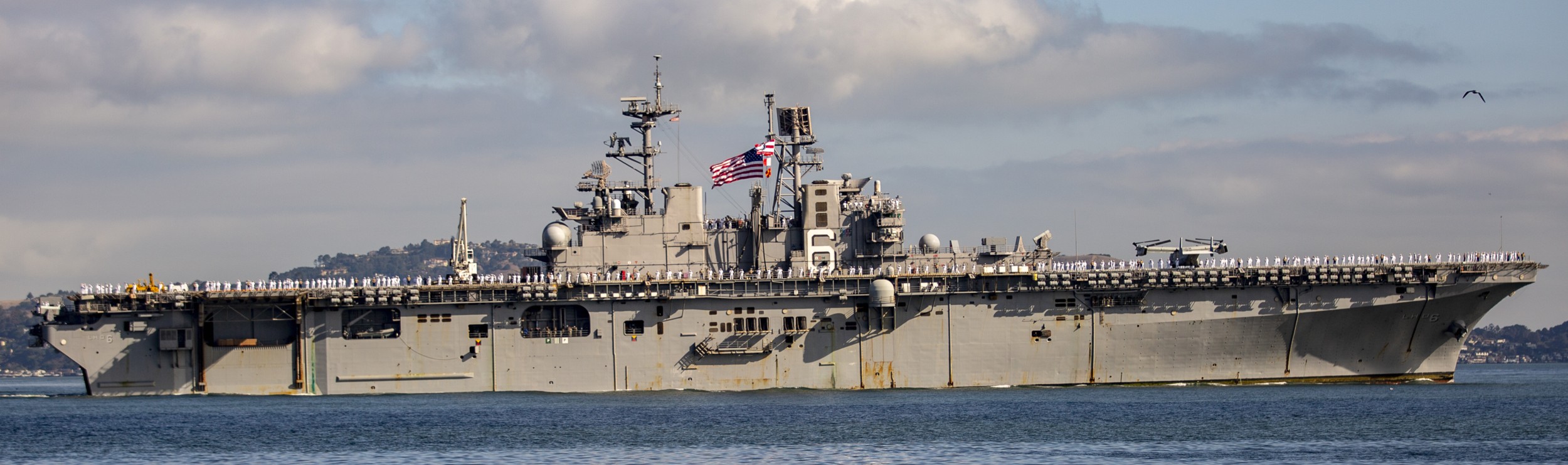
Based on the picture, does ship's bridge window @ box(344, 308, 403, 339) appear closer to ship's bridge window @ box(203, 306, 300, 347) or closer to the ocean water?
ship's bridge window @ box(203, 306, 300, 347)

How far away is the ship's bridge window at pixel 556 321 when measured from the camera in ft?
170

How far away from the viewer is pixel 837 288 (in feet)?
168

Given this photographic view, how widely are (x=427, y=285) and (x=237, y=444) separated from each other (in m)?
14.1

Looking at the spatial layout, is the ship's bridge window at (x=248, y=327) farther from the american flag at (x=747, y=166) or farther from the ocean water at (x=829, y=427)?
the american flag at (x=747, y=166)

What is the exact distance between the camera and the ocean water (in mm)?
34594

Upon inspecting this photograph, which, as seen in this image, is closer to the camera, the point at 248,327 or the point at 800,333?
the point at 800,333

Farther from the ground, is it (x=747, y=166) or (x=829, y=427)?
(x=747, y=166)

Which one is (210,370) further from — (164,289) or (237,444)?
(237,444)

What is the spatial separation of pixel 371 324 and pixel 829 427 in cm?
1906

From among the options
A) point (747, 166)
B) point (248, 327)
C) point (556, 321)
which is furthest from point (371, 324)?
point (747, 166)

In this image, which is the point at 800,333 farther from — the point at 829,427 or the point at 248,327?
the point at 248,327

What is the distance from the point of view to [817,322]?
5128 centimetres

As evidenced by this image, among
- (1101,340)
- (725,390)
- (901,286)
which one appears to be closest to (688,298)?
(725,390)

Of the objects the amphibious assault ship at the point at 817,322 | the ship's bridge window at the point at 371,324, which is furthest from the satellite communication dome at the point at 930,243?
the ship's bridge window at the point at 371,324
